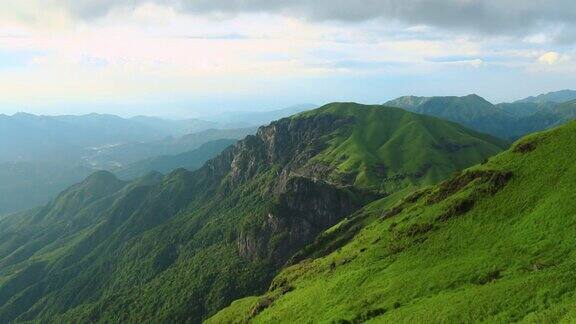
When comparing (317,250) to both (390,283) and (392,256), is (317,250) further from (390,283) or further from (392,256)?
(390,283)

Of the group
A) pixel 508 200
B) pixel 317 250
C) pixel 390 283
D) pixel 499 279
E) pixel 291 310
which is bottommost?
pixel 317 250

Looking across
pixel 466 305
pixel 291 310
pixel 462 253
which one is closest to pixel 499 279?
pixel 466 305

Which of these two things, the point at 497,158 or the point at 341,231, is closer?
the point at 497,158

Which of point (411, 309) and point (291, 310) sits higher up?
point (411, 309)

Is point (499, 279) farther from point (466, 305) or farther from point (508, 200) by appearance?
point (508, 200)

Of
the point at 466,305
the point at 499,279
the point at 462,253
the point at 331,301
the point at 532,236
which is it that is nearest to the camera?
the point at 466,305

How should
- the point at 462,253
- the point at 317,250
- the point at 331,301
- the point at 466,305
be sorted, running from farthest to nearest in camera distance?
the point at 317,250, the point at 331,301, the point at 462,253, the point at 466,305
